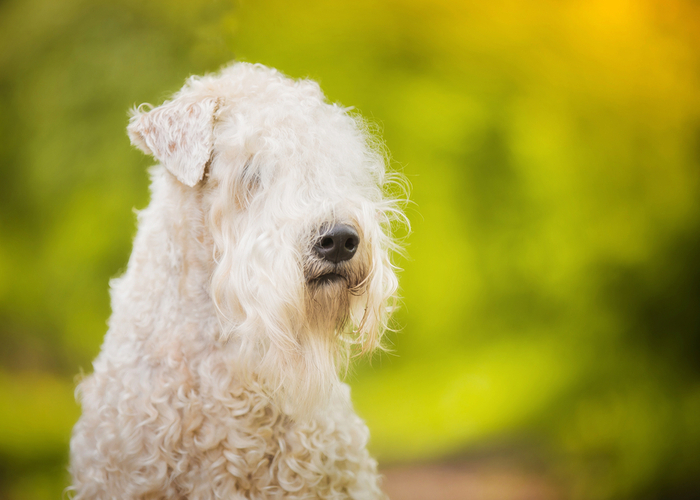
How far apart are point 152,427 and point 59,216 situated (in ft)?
2.33

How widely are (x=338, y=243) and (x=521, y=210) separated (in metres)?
1.01

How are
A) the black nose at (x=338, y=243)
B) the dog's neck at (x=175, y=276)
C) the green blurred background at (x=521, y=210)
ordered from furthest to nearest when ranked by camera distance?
the green blurred background at (x=521, y=210) → the dog's neck at (x=175, y=276) → the black nose at (x=338, y=243)

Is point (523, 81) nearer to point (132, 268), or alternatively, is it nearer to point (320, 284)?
point (320, 284)

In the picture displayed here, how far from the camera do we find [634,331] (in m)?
1.82

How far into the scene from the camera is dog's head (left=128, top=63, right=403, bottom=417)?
1163 millimetres

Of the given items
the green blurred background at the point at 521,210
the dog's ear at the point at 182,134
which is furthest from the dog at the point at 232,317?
the green blurred background at the point at 521,210

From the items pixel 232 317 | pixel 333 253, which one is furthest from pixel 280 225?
pixel 232 317

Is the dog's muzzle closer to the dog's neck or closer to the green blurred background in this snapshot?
the dog's neck

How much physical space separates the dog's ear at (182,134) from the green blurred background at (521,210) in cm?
39

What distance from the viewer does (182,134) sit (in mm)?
1218

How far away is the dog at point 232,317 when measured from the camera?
47.1 inches

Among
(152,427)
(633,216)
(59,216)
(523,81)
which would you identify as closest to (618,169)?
(633,216)

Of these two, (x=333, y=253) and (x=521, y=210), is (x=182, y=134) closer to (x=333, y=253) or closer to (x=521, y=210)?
(x=333, y=253)

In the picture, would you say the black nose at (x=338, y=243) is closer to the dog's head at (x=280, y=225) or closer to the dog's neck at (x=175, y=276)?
the dog's head at (x=280, y=225)
